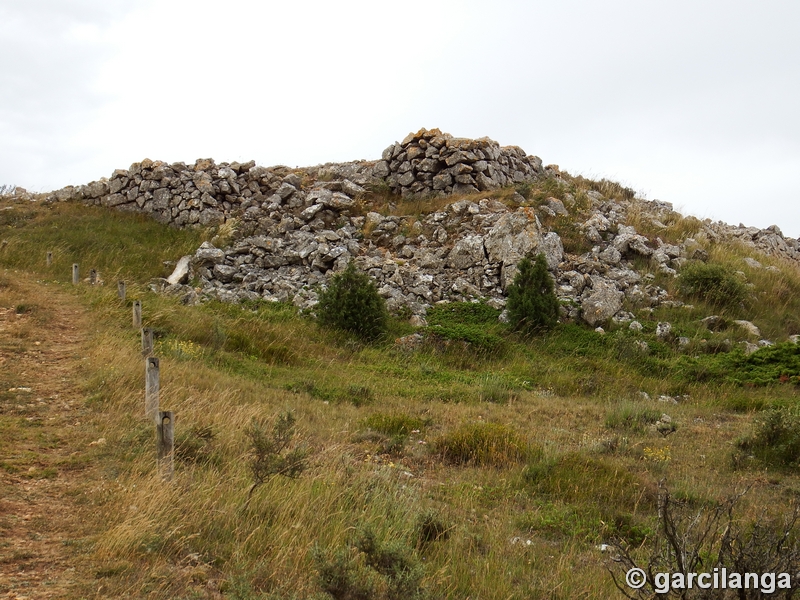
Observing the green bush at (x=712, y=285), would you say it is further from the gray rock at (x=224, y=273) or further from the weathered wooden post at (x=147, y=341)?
the weathered wooden post at (x=147, y=341)

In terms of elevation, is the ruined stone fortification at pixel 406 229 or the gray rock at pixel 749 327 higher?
the ruined stone fortification at pixel 406 229

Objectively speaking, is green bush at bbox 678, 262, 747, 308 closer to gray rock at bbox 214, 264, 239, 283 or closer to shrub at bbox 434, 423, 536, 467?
shrub at bbox 434, 423, 536, 467

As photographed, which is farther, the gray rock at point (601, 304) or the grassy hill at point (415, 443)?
the gray rock at point (601, 304)

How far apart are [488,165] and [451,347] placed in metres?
9.11

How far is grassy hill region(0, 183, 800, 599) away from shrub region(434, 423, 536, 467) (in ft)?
0.11

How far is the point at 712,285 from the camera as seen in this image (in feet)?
54.2

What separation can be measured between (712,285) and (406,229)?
866 cm

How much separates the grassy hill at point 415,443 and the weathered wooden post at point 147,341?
173 millimetres

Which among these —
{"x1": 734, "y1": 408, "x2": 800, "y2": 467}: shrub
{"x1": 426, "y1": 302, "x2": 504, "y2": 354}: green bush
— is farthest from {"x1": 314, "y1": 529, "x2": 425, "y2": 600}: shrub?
{"x1": 426, "y1": 302, "x2": 504, "y2": 354}: green bush

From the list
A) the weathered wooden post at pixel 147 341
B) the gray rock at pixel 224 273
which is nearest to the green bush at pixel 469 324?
the gray rock at pixel 224 273

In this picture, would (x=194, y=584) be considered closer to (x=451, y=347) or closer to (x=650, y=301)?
(x=451, y=347)

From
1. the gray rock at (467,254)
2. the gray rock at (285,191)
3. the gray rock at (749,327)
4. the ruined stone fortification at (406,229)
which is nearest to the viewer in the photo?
the gray rock at (749,327)

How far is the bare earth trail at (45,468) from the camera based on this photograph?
3926 millimetres

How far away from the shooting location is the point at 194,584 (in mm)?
3965
